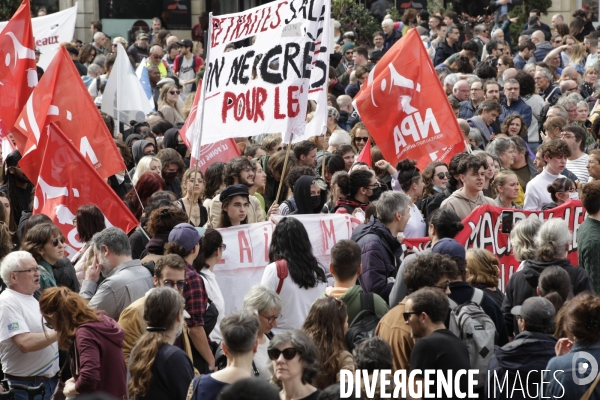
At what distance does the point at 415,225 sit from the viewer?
870 cm

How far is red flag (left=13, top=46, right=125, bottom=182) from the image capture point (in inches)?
376

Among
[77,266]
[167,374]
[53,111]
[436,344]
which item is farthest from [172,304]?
[53,111]

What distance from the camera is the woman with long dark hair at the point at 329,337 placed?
5586 mm

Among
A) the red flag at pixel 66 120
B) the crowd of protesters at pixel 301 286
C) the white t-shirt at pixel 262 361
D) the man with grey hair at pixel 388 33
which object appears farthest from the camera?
the man with grey hair at pixel 388 33

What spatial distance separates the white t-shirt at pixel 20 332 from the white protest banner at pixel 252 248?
61.0 inches

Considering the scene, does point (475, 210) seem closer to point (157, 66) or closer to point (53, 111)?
point (53, 111)

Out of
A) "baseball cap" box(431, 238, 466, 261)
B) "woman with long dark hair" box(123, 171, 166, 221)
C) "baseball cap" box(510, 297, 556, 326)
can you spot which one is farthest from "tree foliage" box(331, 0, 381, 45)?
"baseball cap" box(510, 297, 556, 326)

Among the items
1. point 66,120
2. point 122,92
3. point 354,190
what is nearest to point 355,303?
point 354,190

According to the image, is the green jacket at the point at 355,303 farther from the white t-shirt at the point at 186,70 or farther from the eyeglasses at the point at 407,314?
the white t-shirt at the point at 186,70

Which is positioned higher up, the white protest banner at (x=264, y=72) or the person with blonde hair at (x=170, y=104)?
the white protest banner at (x=264, y=72)

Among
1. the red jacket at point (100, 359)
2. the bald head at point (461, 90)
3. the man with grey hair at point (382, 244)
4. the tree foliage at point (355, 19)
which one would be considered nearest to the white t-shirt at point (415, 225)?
the man with grey hair at point (382, 244)

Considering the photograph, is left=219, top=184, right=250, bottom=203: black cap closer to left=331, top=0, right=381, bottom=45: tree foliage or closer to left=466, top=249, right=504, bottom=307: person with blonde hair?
left=466, top=249, right=504, bottom=307: person with blonde hair

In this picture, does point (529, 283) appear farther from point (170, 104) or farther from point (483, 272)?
point (170, 104)

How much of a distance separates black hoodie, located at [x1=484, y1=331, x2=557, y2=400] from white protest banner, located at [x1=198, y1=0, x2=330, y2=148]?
3.92 meters
